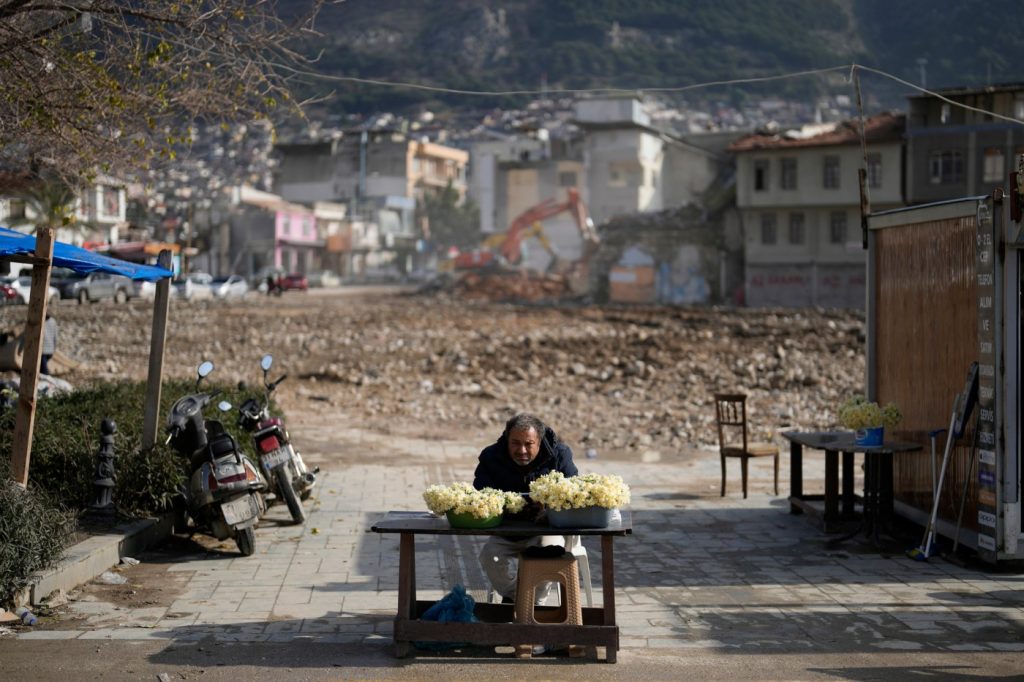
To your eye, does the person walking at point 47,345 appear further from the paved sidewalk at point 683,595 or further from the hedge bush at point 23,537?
the hedge bush at point 23,537

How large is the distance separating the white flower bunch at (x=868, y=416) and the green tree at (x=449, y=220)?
10991cm

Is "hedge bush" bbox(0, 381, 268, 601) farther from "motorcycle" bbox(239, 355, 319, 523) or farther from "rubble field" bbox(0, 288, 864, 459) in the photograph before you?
"rubble field" bbox(0, 288, 864, 459)

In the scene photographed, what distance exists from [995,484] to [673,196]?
82.3m

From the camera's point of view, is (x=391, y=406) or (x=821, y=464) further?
(x=391, y=406)

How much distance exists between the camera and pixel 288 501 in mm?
11125

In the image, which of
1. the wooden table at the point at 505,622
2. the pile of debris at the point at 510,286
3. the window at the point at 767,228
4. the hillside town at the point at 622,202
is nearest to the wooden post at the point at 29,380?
the hillside town at the point at 622,202

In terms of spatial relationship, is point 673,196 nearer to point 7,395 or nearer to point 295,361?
point 295,361

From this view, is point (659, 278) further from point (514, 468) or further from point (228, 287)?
point (514, 468)

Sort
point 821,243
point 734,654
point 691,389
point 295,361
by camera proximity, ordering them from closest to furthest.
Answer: point 734,654 → point 691,389 → point 295,361 → point 821,243

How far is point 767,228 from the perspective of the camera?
66625 millimetres

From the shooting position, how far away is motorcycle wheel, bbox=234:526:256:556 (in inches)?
387

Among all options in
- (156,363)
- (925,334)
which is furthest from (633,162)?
(156,363)

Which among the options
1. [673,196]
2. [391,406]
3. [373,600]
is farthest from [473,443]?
[673,196]

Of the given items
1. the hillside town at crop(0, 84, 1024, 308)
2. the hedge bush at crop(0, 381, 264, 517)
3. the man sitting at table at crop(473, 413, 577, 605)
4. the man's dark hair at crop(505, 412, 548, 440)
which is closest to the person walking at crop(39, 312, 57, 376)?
the hillside town at crop(0, 84, 1024, 308)
